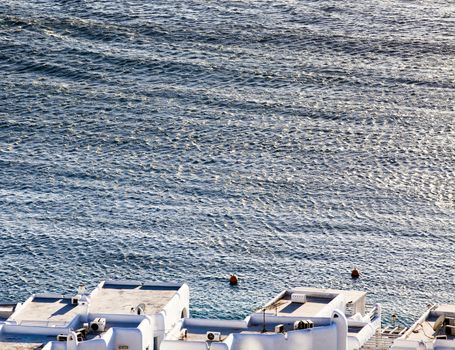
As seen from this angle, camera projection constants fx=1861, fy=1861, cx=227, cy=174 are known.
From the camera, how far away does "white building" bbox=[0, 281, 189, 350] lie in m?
89.3

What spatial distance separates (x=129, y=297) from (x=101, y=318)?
6127mm

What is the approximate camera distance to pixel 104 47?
167 metres

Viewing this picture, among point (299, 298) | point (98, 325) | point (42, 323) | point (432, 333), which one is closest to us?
point (98, 325)

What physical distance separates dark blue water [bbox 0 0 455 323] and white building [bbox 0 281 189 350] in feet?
80.6

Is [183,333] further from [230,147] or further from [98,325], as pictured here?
[230,147]

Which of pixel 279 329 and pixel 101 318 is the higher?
pixel 101 318

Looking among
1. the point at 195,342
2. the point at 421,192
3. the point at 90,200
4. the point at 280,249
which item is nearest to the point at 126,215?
the point at 90,200

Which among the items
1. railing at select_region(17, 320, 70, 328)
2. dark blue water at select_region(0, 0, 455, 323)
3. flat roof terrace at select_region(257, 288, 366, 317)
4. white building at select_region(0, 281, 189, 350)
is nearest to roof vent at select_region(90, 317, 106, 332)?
white building at select_region(0, 281, 189, 350)

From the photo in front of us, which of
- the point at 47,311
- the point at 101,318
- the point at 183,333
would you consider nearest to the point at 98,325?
the point at 101,318

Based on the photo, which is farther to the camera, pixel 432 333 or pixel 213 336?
pixel 432 333

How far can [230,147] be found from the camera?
149 metres

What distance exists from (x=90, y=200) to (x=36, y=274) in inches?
503

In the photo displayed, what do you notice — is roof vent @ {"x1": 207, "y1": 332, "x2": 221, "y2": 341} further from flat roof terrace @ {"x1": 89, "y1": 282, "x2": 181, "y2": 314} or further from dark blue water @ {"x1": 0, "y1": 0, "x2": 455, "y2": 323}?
dark blue water @ {"x1": 0, "y1": 0, "x2": 455, "y2": 323}

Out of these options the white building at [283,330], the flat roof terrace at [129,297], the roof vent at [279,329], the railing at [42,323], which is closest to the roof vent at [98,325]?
the railing at [42,323]
